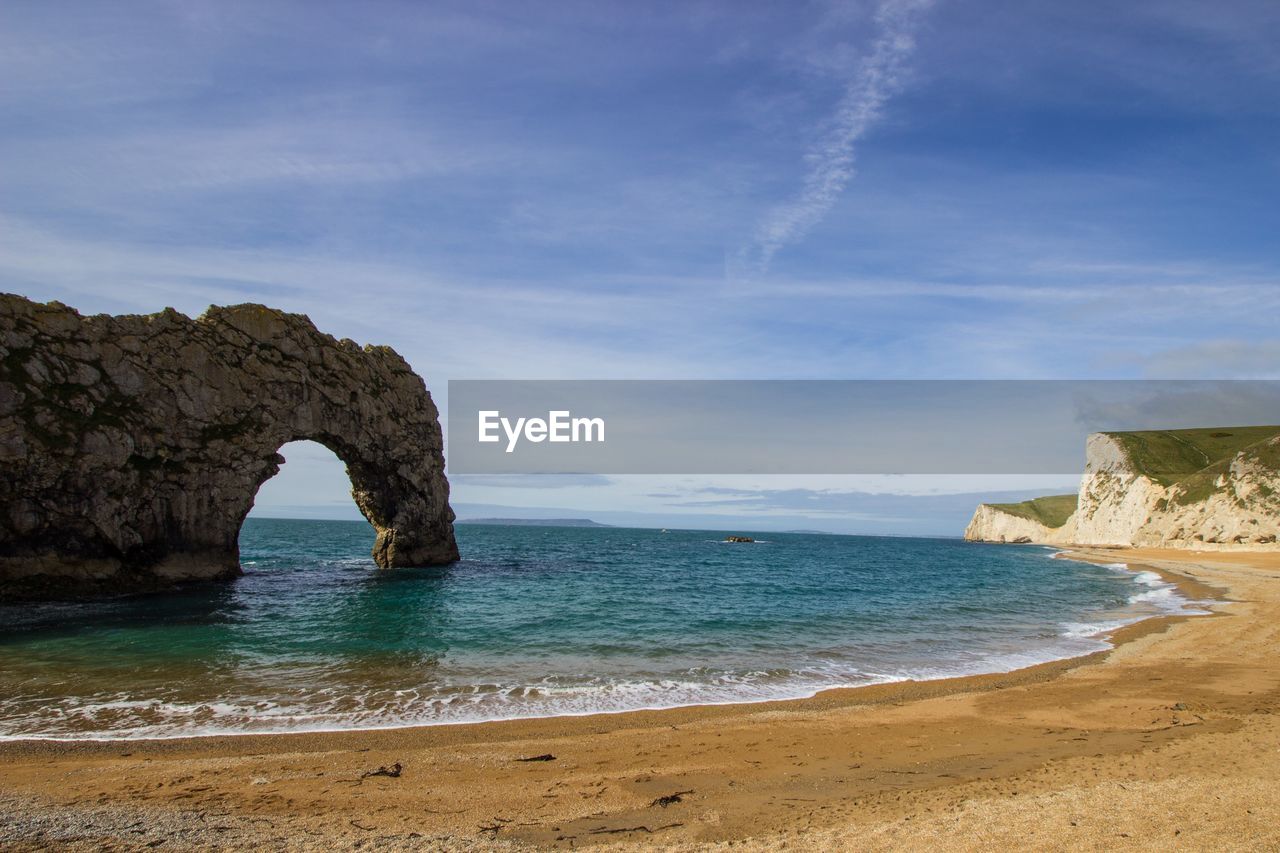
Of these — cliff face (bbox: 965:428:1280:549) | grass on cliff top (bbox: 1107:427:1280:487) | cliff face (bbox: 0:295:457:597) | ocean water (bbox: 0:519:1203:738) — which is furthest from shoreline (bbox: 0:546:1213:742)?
grass on cliff top (bbox: 1107:427:1280:487)

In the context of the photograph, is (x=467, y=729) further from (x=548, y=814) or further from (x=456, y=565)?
(x=456, y=565)

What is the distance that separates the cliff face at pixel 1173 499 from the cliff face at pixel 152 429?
89.9m

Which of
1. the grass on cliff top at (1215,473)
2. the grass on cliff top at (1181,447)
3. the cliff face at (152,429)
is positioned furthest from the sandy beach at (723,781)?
the grass on cliff top at (1181,447)

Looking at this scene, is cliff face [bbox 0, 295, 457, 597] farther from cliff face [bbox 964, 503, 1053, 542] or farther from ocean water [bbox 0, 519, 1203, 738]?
cliff face [bbox 964, 503, 1053, 542]

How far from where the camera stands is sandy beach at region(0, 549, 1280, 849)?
761 cm

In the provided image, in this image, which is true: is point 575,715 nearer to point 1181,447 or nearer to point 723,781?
point 723,781

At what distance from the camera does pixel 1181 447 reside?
115 metres

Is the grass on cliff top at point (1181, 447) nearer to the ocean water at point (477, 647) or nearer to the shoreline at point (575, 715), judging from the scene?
the ocean water at point (477, 647)

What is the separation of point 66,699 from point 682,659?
1396 cm

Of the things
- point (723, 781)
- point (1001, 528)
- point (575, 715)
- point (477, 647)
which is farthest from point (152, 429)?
point (1001, 528)

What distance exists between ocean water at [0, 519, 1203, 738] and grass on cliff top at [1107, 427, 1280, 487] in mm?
86797

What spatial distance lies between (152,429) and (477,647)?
24.5 metres

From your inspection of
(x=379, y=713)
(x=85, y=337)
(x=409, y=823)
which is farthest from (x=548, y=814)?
(x=85, y=337)

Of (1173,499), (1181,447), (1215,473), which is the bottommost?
(1173,499)
